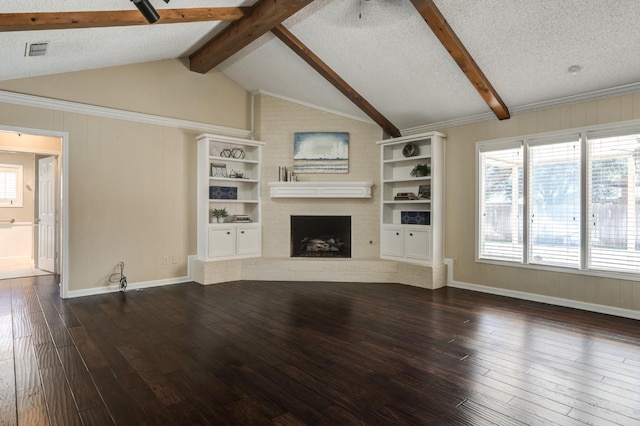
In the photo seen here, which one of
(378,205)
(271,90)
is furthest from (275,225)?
(271,90)

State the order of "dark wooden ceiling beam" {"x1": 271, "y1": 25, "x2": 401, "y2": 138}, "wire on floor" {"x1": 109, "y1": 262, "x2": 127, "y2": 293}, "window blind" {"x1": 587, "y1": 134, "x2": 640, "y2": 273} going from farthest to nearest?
1. "wire on floor" {"x1": 109, "y1": 262, "x2": 127, "y2": 293}
2. "dark wooden ceiling beam" {"x1": 271, "y1": 25, "x2": 401, "y2": 138}
3. "window blind" {"x1": 587, "y1": 134, "x2": 640, "y2": 273}

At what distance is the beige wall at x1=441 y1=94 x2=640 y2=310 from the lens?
418 centimetres

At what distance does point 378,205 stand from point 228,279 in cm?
281

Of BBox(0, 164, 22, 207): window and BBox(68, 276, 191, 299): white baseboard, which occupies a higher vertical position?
BBox(0, 164, 22, 207): window

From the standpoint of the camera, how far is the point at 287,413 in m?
2.13

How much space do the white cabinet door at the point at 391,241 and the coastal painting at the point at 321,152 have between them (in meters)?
1.27

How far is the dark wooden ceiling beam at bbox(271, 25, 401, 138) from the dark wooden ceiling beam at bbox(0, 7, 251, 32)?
37.7 inches

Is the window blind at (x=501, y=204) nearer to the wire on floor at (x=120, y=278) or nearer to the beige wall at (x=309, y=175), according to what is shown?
the beige wall at (x=309, y=175)

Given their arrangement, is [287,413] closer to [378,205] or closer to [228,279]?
[228,279]

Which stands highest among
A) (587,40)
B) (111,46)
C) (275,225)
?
(111,46)

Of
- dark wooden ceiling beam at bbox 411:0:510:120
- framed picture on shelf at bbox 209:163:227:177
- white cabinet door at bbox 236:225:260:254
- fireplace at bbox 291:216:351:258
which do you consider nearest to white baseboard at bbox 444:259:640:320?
fireplace at bbox 291:216:351:258

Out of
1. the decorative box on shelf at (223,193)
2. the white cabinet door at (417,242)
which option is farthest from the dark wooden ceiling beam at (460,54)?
the decorative box on shelf at (223,193)

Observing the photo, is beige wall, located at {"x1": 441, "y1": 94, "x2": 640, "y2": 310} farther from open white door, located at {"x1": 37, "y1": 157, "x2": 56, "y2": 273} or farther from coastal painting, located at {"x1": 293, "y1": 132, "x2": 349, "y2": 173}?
open white door, located at {"x1": 37, "y1": 157, "x2": 56, "y2": 273}

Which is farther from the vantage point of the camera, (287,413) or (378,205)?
(378,205)
